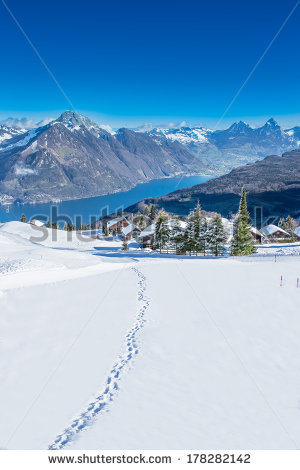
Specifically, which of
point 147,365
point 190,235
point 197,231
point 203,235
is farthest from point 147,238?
point 147,365

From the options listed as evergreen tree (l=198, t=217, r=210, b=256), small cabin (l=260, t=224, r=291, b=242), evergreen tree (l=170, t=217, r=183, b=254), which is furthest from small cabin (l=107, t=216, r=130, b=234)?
evergreen tree (l=198, t=217, r=210, b=256)

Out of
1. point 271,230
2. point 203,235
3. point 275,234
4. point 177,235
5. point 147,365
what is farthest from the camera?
point 271,230

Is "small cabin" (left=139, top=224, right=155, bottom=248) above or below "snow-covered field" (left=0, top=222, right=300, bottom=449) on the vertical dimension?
above

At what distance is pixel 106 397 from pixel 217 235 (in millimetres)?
39243

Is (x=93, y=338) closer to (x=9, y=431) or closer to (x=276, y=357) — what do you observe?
(x=9, y=431)

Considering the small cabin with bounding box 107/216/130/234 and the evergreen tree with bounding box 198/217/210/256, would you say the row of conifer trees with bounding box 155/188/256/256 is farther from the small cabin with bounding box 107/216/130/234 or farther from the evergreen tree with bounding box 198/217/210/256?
the small cabin with bounding box 107/216/130/234

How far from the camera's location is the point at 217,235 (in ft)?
148

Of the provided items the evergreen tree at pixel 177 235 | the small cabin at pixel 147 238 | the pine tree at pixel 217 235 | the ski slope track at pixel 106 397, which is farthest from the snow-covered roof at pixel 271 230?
the ski slope track at pixel 106 397

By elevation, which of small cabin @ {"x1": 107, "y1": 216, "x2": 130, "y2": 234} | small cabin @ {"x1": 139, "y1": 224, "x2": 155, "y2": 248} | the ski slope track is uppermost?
small cabin @ {"x1": 107, "y1": 216, "x2": 130, "y2": 234}

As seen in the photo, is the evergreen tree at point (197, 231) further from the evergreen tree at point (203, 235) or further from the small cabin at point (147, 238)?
the small cabin at point (147, 238)

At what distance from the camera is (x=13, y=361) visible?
10570mm

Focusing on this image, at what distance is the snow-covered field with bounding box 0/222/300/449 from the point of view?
6934mm

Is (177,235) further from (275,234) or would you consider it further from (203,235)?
(275,234)

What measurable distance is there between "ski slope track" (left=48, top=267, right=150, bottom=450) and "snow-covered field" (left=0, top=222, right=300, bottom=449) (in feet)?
0.11
